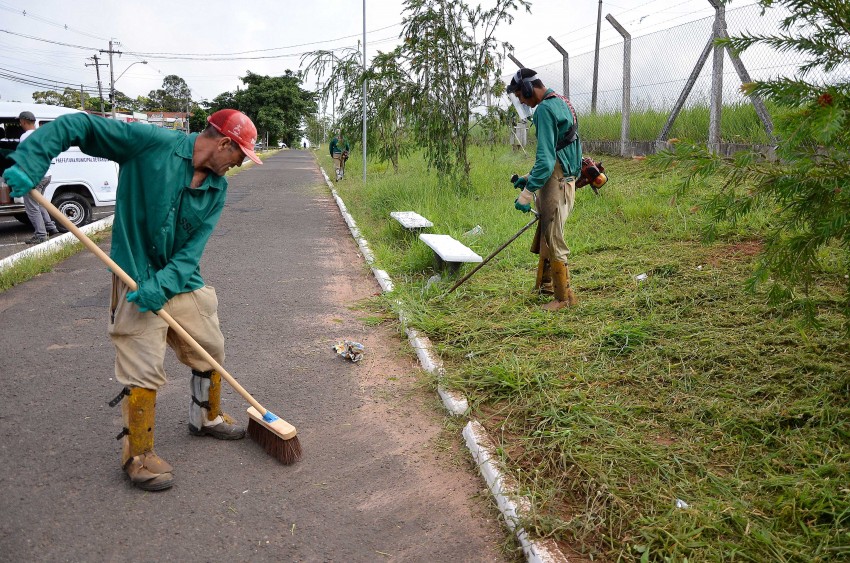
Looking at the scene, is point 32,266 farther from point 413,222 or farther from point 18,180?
point 18,180

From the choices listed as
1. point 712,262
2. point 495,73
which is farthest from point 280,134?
point 712,262

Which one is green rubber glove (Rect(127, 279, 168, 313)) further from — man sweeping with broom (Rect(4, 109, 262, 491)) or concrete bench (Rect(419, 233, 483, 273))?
concrete bench (Rect(419, 233, 483, 273))

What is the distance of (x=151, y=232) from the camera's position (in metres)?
3.21

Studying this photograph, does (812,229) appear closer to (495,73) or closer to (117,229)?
(117,229)

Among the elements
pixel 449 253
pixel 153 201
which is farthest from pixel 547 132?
pixel 153 201

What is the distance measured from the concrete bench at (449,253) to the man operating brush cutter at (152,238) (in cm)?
308

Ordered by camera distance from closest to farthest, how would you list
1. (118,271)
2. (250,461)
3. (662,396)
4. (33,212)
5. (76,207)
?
1. (118,271)
2. (250,461)
3. (662,396)
4. (33,212)
5. (76,207)

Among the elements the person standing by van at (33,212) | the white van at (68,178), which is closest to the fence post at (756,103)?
the white van at (68,178)

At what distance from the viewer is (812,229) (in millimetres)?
2789

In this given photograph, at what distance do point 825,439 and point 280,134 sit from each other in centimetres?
8394

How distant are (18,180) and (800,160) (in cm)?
320

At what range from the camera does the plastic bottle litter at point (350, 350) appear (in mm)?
4824

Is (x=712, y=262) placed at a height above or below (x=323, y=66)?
below

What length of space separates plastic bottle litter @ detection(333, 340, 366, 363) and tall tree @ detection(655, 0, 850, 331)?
105 inches
